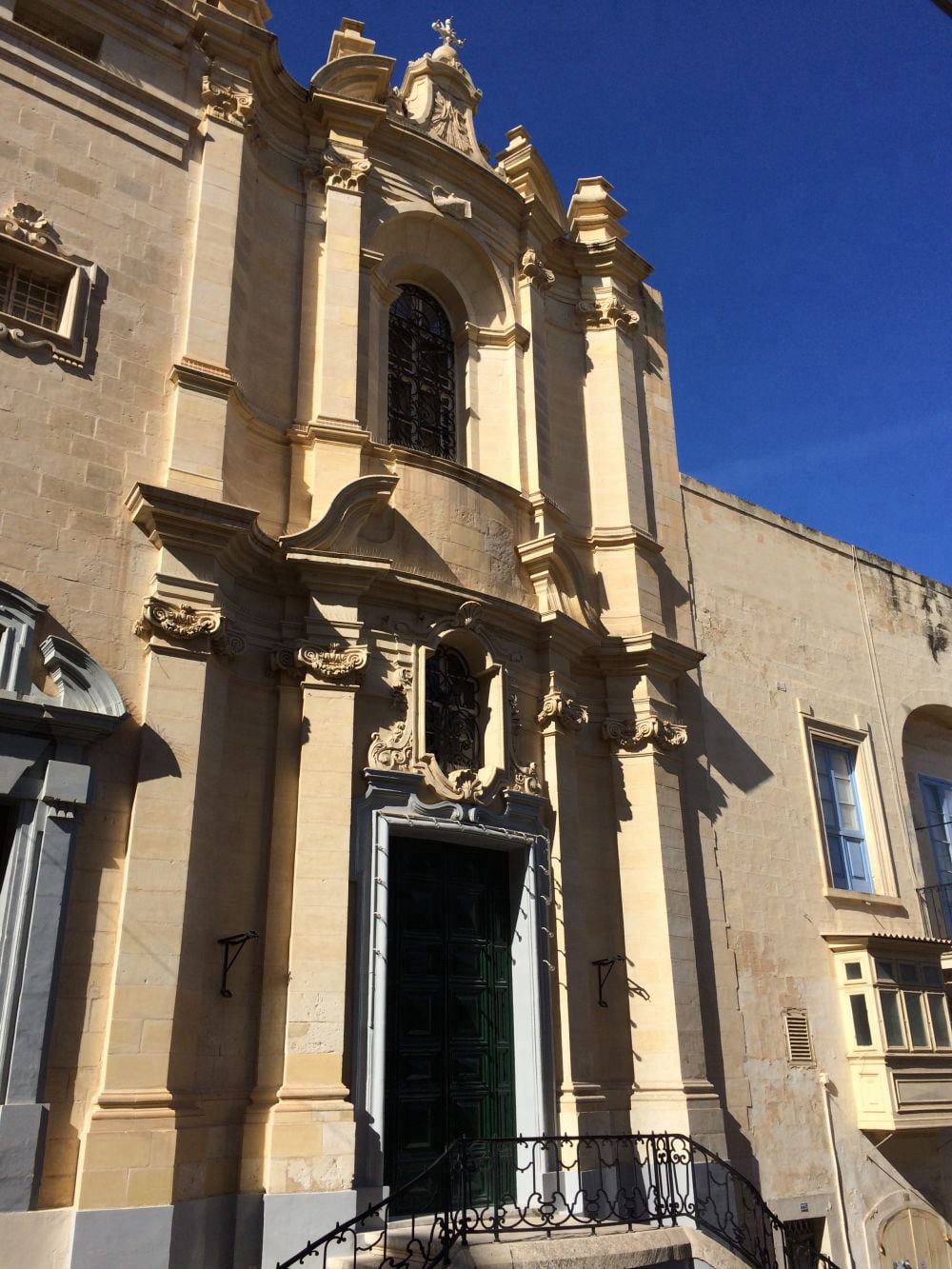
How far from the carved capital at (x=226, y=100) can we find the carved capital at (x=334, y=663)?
19.6 ft

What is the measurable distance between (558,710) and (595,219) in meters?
8.13

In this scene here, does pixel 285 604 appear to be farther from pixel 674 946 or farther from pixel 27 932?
pixel 674 946

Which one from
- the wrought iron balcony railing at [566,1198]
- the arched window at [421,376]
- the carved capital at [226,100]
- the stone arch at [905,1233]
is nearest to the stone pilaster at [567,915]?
the wrought iron balcony railing at [566,1198]

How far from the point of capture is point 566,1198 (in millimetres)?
10625

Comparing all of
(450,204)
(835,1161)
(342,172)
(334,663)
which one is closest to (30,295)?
(342,172)

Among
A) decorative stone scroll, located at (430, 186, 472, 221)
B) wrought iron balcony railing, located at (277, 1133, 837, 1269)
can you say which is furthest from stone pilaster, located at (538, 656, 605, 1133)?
decorative stone scroll, located at (430, 186, 472, 221)

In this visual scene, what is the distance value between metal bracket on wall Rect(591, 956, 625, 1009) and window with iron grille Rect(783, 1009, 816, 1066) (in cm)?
286

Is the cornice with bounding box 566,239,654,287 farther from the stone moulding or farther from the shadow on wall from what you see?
the stone moulding

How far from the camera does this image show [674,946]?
12.2m

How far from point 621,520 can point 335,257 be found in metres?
4.80

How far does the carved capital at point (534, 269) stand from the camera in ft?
48.4

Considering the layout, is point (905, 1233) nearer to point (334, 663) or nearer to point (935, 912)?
point (935, 912)

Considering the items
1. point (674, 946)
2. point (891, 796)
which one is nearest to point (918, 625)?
point (891, 796)

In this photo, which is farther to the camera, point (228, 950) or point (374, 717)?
point (374, 717)
